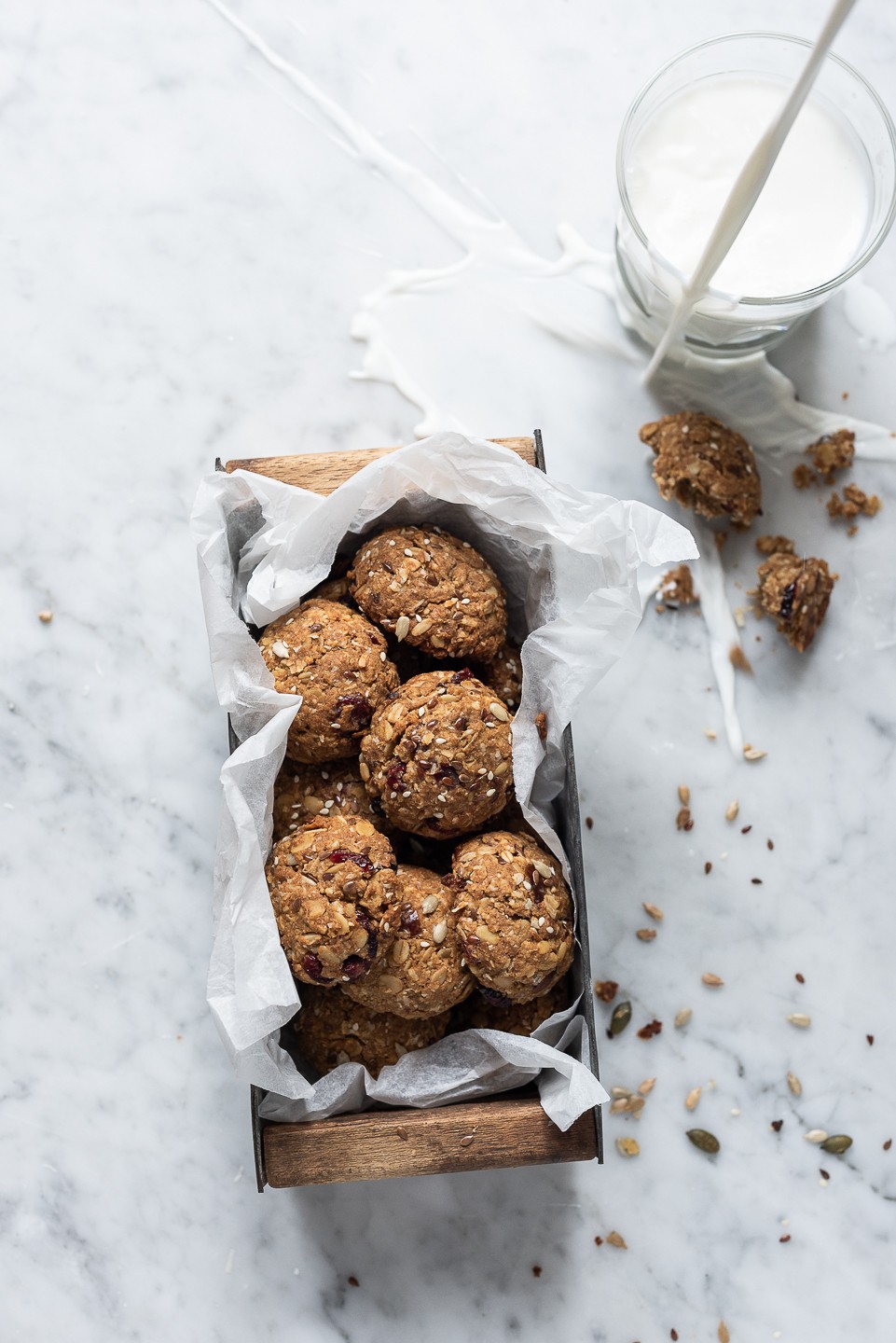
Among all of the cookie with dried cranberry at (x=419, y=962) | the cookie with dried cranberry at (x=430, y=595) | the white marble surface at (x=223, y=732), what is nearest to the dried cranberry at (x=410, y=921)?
the cookie with dried cranberry at (x=419, y=962)

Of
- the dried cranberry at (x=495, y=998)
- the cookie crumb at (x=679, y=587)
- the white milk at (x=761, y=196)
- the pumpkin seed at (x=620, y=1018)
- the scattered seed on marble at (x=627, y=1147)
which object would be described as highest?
the white milk at (x=761, y=196)

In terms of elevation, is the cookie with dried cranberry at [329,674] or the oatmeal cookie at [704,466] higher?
the oatmeal cookie at [704,466]

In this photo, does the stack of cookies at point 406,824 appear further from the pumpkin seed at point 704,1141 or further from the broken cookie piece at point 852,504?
the broken cookie piece at point 852,504

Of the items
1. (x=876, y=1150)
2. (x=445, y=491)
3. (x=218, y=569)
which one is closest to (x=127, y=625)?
(x=218, y=569)

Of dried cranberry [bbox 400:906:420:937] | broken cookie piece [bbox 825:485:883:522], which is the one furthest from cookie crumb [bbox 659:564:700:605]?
dried cranberry [bbox 400:906:420:937]

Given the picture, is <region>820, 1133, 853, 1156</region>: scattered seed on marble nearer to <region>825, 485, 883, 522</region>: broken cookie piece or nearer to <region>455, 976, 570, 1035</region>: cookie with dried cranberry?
<region>455, 976, 570, 1035</region>: cookie with dried cranberry

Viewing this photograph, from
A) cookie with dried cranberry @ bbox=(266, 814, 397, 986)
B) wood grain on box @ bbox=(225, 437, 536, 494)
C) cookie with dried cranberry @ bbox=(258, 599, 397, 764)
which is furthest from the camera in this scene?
wood grain on box @ bbox=(225, 437, 536, 494)
